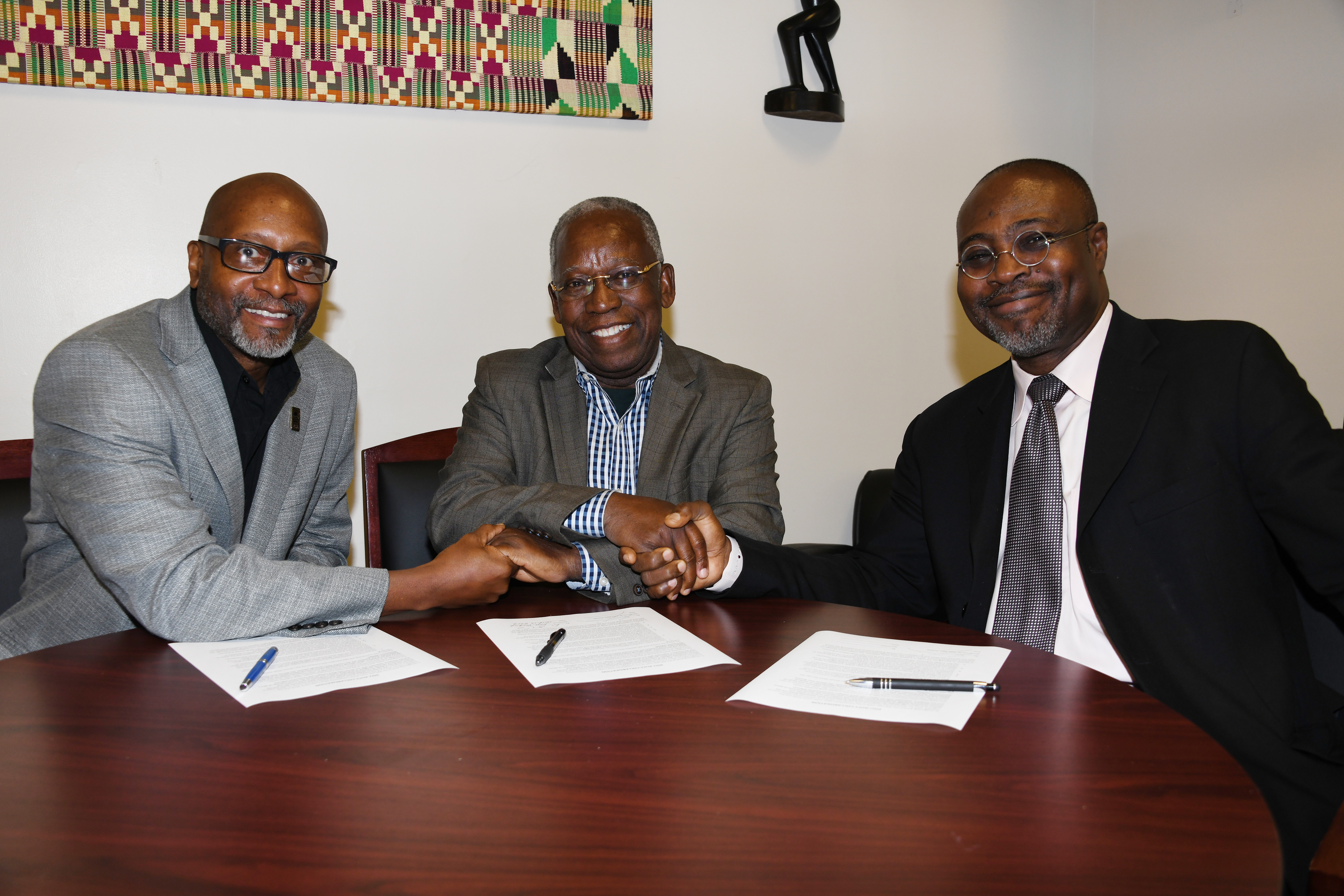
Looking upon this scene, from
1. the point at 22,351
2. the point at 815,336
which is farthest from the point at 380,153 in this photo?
the point at 815,336

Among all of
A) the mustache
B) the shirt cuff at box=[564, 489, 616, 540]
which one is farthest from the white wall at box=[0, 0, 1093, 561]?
the shirt cuff at box=[564, 489, 616, 540]

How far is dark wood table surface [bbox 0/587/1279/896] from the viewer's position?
0.79m

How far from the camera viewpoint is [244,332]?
2.08m

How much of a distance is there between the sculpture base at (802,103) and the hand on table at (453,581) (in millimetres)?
2161

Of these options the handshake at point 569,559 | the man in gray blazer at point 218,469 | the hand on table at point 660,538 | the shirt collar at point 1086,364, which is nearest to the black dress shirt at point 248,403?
the man in gray blazer at point 218,469

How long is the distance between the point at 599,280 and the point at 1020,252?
3.37ft

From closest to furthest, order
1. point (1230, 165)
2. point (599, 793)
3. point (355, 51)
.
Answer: point (599, 793), point (355, 51), point (1230, 165)

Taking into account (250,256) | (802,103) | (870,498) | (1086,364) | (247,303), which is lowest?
(870,498)

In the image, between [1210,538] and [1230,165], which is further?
[1230,165]

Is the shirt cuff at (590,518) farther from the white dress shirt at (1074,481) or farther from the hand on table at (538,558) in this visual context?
the white dress shirt at (1074,481)

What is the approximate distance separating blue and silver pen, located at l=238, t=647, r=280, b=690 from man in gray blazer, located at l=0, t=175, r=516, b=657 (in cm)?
16

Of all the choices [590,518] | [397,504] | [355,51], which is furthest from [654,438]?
[355,51]

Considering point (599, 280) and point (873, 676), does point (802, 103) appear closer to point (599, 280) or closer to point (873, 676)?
point (599, 280)

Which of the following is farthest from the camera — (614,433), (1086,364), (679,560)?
(614,433)
